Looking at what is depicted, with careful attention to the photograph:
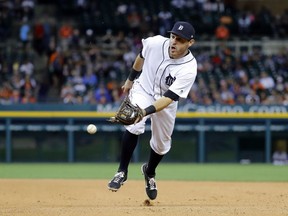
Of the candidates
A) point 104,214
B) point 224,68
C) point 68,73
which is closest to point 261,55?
point 224,68

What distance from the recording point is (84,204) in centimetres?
919

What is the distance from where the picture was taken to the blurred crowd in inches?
725

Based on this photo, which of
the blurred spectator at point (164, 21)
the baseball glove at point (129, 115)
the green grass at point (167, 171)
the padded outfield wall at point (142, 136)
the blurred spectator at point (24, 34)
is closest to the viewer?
the baseball glove at point (129, 115)

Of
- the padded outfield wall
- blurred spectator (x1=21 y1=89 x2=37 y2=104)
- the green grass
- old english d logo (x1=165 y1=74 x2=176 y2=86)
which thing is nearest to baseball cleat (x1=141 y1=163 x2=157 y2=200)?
old english d logo (x1=165 y1=74 x2=176 y2=86)

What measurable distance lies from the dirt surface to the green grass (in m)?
1.18

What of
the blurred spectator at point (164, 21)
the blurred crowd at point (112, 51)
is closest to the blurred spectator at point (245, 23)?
the blurred crowd at point (112, 51)

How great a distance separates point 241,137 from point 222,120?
626 mm

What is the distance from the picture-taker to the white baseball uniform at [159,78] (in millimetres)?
8500

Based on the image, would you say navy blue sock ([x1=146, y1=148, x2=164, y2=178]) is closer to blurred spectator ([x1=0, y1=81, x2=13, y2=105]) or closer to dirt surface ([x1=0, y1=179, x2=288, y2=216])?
dirt surface ([x1=0, y1=179, x2=288, y2=216])

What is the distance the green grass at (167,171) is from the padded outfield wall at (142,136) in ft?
1.60

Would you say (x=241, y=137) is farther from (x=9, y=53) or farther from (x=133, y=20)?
(x=9, y=53)

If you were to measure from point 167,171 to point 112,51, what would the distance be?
6046 mm

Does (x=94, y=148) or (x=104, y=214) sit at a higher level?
(x=104, y=214)

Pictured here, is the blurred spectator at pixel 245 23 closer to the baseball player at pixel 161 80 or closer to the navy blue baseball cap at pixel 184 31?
the baseball player at pixel 161 80
